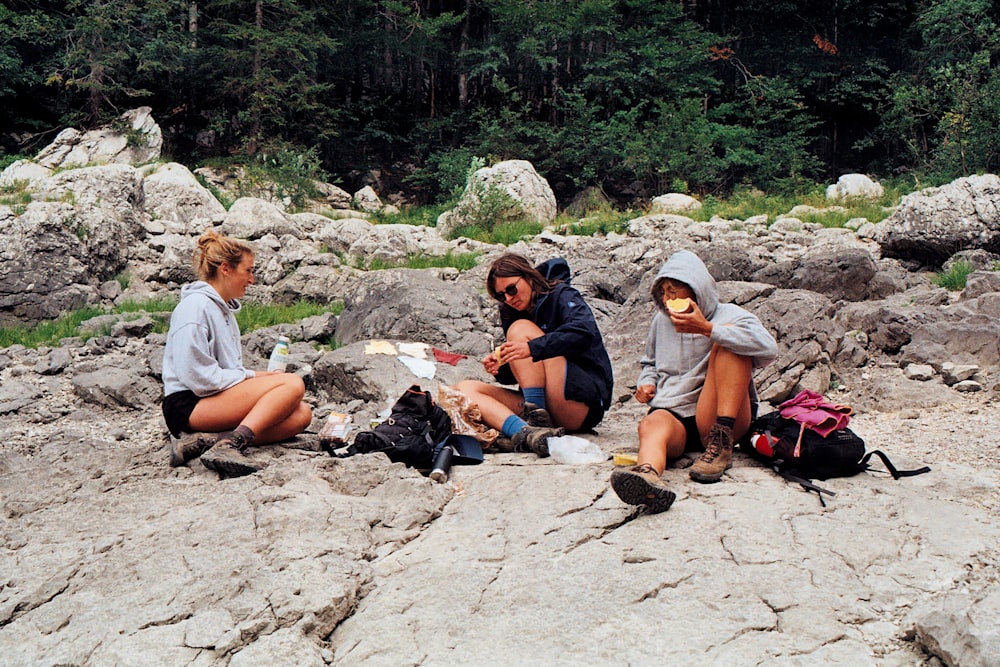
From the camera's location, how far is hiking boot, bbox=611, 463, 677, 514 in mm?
3189

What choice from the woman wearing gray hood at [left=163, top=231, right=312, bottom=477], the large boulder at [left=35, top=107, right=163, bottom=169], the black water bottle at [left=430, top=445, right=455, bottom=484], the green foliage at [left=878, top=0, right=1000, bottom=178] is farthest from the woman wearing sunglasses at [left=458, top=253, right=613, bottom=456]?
the large boulder at [left=35, top=107, right=163, bottom=169]

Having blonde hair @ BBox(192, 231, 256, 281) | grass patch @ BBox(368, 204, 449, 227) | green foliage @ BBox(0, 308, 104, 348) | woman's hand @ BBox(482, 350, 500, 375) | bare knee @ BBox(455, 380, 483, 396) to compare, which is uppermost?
blonde hair @ BBox(192, 231, 256, 281)

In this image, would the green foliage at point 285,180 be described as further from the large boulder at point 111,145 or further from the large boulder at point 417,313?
the large boulder at point 417,313

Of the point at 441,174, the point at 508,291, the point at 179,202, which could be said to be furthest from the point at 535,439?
the point at 441,174

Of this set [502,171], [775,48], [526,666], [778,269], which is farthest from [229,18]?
[526,666]

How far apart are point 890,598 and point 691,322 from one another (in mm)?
1438

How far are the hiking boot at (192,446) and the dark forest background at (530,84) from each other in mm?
14426

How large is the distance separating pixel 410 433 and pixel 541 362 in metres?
0.93

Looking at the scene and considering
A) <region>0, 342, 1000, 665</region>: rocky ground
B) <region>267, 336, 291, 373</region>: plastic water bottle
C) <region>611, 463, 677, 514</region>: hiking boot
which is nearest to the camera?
<region>0, 342, 1000, 665</region>: rocky ground

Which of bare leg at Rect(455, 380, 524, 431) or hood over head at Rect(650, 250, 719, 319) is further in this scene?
bare leg at Rect(455, 380, 524, 431)

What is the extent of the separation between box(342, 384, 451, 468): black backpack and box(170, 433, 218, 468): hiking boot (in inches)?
27.7

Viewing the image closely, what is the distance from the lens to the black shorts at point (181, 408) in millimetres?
4219

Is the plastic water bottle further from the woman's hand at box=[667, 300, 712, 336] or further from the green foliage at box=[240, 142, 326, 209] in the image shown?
the green foliage at box=[240, 142, 326, 209]

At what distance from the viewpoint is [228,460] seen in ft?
12.9
